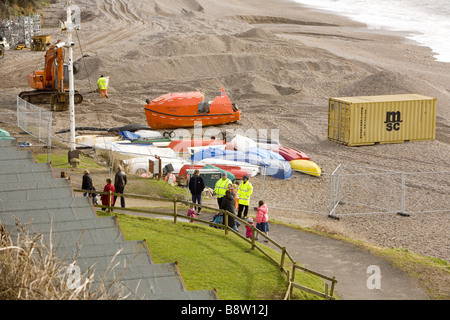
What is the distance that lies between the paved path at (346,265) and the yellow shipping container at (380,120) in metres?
13.5

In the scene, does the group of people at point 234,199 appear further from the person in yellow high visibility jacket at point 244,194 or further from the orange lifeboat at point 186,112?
the orange lifeboat at point 186,112

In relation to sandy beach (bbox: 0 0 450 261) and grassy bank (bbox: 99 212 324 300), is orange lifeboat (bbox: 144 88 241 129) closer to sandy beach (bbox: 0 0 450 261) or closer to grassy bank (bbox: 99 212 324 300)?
sandy beach (bbox: 0 0 450 261)

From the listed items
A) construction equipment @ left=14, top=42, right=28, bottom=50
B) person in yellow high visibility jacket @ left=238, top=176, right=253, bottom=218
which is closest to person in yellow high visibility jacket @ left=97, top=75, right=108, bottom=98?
construction equipment @ left=14, top=42, right=28, bottom=50

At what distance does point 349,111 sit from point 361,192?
297 inches

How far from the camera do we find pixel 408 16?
82938 millimetres

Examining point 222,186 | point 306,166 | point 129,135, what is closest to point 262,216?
point 222,186

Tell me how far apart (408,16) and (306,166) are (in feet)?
200

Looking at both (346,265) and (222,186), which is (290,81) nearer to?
(222,186)

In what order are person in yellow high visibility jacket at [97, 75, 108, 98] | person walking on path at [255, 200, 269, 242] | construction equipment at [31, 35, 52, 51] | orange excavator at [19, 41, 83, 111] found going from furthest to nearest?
1. construction equipment at [31, 35, 52, 51]
2. person in yellow high visibility jacket at [97, 75, 108, 98]
3. orange excavator at [19, 41, 83, 111]
4. person walking on path at [255, 200, 269, 242]

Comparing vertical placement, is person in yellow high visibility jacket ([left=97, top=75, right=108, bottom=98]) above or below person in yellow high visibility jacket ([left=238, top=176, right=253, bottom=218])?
above

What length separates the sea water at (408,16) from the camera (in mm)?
67519

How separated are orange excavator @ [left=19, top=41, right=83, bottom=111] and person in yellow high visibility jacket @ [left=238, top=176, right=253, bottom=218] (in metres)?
19.7

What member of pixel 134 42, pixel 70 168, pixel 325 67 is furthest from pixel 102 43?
pixel 70 168

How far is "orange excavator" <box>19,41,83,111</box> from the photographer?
36531mm
